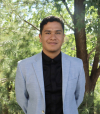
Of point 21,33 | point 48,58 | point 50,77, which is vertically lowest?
point 50,77

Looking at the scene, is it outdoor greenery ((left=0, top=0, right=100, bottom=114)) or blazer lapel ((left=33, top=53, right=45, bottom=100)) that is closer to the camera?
blazer lapel ((left=33, top=53, right=45, bottom=100))

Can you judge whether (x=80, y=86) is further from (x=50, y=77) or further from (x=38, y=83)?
(x=38, y=83)

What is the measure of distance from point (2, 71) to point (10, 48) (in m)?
1.61

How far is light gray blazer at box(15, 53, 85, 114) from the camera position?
1668 mm

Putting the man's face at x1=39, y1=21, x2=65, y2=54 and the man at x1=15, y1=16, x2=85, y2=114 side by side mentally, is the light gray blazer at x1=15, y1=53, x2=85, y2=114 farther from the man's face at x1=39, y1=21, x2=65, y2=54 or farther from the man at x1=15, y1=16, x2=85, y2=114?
the man's face at x1=39, y1=21, x2=65, y2=54

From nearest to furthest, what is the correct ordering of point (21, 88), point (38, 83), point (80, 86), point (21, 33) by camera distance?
point (38, 83) < point (21, 88) < point (80, 86) < point (21, 33)

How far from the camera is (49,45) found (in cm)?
171

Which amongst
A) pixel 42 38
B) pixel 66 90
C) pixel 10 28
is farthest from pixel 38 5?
pixel 66 90

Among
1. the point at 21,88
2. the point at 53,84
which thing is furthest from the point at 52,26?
the point at 21,88

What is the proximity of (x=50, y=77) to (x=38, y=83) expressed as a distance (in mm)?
164

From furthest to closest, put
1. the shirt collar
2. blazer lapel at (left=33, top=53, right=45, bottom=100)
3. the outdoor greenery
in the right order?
the outdoor greenery < the shirt collar < blazer lapel at (left=33, top=53, right=45, bottom=100)

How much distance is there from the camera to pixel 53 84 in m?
1.71

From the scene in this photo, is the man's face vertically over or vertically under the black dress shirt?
over

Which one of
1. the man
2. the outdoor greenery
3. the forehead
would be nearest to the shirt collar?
the man
